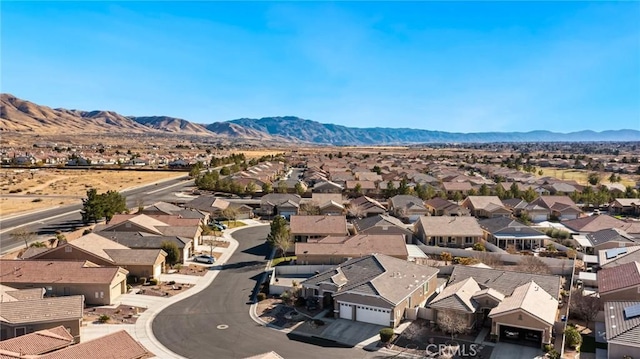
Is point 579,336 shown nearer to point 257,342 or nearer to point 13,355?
point 257,342

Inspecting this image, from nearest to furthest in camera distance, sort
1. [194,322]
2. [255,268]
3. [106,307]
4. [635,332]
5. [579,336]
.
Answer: [635,332]
[579,336]
[194,322]
[106,307]
[255,268]

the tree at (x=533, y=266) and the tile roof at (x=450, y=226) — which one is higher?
the tile roof at (x=450, y=226)

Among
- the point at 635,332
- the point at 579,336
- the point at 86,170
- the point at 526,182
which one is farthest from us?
the point at 86,170

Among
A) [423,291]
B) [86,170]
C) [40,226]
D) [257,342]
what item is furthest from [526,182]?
[86,170]

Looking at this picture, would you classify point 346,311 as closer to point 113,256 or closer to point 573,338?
point 573,338

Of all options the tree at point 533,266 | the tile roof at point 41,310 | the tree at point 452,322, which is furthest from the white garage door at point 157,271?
the tree at point 533,266

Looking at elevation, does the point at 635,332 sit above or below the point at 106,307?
above

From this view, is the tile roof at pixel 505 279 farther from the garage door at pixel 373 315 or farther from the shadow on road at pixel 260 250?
the shadow on road at pixel 260 250
